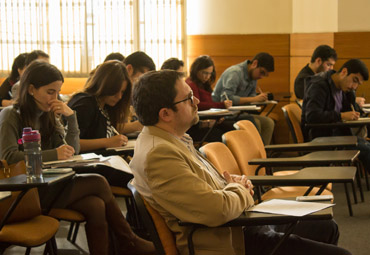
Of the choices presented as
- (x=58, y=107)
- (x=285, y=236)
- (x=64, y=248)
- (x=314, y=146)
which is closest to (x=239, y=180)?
(x=285, y=236)

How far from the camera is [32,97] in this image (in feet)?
11.1

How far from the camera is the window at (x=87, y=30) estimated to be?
8.93 metres

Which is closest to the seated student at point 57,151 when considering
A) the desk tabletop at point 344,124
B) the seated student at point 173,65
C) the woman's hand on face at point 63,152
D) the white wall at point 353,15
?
the woman's hand on face at point 63,152

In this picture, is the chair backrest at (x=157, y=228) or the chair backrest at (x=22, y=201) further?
the chair backrest at (x=22, y=201)

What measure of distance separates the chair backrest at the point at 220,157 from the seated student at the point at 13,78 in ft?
12.0

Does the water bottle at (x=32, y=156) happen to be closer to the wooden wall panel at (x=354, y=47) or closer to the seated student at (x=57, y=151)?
the seated student at (x=57, y=151)

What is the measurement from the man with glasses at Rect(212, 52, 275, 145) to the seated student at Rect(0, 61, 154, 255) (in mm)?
3626

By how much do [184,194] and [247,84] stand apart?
521cm

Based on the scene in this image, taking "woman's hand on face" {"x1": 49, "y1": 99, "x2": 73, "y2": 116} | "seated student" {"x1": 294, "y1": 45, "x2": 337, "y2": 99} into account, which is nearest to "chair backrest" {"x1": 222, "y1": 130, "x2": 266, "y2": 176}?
"woman's hand on face" {"x1": 49, "y1": 99, "x2": 73, "y2": 116}

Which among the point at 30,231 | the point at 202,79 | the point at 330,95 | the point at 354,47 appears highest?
the point at 354,47

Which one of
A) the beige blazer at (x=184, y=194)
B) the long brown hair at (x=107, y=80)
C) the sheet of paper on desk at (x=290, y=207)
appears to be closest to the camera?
the beige blazer at (x=184, y=194)

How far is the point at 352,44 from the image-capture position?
7.56m

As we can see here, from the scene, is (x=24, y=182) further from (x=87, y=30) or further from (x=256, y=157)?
(x=87, y=30)

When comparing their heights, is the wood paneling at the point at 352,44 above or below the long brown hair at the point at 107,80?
above
